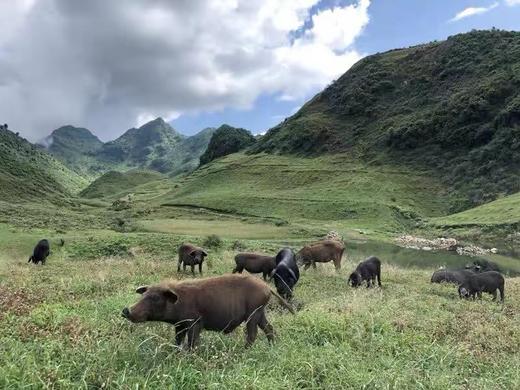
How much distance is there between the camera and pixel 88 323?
406 inches

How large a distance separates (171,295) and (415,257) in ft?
A: 130

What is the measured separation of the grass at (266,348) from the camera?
776cm

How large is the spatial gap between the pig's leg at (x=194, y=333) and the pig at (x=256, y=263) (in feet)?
40.7

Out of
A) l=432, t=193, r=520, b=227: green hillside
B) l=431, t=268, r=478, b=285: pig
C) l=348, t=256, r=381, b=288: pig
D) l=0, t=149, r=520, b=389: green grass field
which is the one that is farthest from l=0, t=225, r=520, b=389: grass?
l=432, t=193, r=520, b=227: green hillside

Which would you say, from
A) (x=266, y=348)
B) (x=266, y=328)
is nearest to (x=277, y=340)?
(x=266, y=328)

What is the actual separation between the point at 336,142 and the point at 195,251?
416ft

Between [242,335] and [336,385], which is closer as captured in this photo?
[336,385]

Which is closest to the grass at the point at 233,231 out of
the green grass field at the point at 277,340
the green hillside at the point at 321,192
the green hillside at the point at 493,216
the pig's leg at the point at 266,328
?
the green hillside at the point at 321,192

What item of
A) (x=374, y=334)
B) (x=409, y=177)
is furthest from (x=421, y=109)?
(x=374, y=334)

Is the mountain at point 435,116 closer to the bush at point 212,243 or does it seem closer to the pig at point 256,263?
the bush at point 212,243

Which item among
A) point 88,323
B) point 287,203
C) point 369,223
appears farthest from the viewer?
point 287,203

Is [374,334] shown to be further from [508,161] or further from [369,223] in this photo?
[508,161]

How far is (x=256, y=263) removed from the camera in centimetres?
2259

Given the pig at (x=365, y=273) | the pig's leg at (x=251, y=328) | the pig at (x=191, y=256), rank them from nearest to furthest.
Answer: the pig's leg at (x=251, y=328) → the pig at (x=365, y=273) → the pig at (x=191, y=256)
